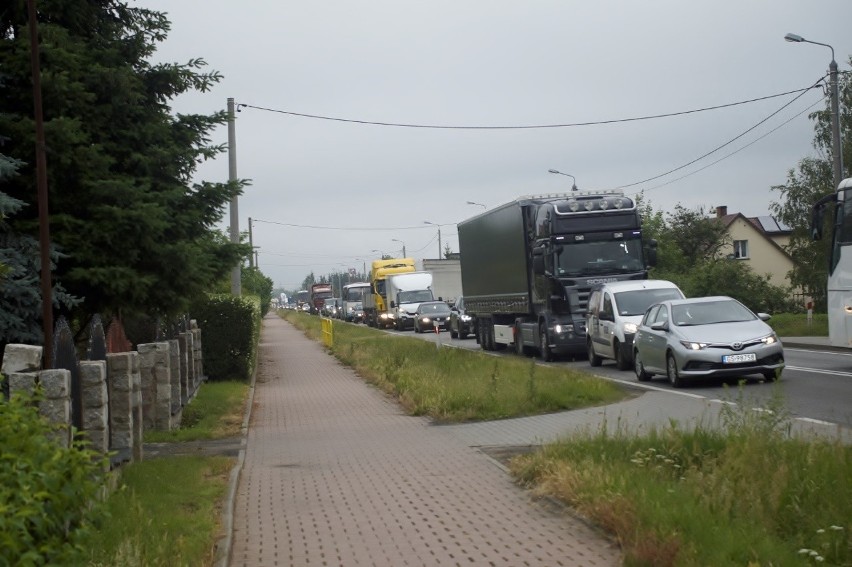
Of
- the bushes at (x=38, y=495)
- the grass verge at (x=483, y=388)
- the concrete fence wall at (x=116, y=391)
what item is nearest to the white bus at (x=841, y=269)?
the grass verge at (x=483, y=388)

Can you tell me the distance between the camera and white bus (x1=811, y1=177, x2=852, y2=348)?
65.2 ft

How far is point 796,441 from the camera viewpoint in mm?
8469

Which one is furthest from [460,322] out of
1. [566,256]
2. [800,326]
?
[566,256]

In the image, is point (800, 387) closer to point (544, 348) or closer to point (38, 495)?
point (544, 348)

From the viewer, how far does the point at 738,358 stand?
17.8 meters

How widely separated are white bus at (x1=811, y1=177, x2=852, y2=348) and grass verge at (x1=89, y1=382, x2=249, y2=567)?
11.3 m

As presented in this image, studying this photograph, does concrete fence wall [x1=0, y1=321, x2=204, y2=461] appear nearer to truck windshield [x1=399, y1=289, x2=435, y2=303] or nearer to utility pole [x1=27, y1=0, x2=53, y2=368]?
utility pole [x1=27, y1=0, x2=53, y2=368]

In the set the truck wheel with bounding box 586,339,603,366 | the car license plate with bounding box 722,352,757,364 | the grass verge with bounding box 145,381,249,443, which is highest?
the car license plate with bounding box 722,352,757,364

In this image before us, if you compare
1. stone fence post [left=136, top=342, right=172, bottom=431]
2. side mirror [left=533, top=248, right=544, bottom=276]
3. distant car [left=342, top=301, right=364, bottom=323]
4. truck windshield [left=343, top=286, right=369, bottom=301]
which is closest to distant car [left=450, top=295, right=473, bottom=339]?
side mirror [left=533, top=248, right=544, bottom=276]

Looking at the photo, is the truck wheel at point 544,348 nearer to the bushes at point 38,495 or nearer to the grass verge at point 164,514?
the grass verge at point 164,514

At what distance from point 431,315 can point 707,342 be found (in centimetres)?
3800

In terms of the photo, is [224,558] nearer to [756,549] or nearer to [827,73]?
[756,549]

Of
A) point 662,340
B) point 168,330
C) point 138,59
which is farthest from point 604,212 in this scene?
point 138,59

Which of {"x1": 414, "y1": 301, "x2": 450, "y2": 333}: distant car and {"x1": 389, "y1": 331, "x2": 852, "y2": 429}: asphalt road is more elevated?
{"x1": 414, "y1": 301, "x2": 450, "y2": 333}: distant car
